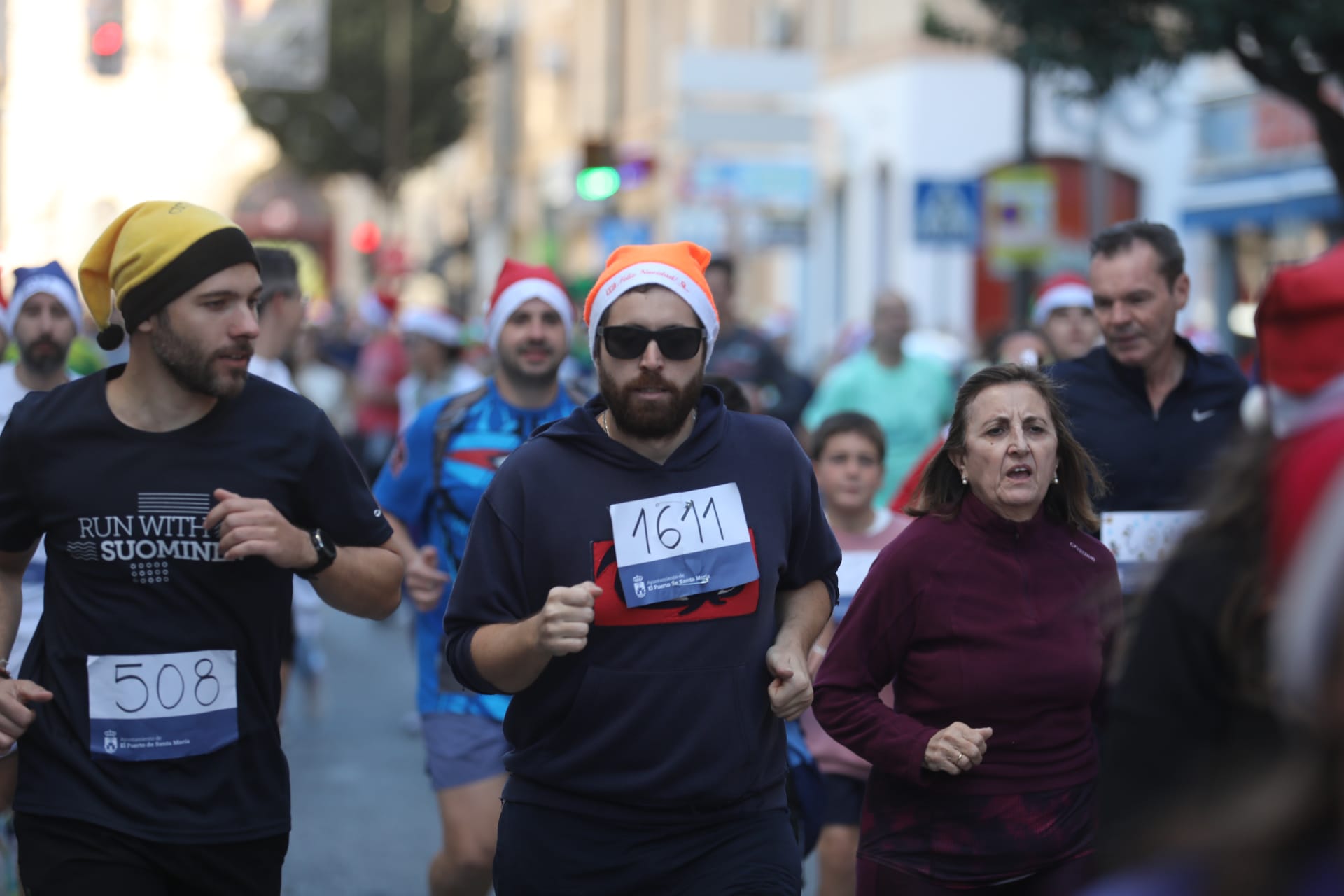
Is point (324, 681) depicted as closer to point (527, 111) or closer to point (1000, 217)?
point (1000, 217)

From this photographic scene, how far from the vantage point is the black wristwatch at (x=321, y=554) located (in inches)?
157

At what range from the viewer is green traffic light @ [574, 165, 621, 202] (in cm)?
1605

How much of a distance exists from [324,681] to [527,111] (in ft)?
144

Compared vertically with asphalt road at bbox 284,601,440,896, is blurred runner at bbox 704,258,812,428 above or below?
above

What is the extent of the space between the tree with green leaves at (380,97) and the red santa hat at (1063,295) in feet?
154

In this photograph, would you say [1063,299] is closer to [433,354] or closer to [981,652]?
[981,652]

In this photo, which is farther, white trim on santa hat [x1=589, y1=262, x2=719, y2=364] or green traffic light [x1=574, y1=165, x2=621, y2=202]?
green traffic light [x1=574, y1=165, x2=621, y2=202]

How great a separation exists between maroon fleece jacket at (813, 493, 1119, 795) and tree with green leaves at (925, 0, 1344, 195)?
7.78 m

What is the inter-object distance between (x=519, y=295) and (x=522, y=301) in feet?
0.23

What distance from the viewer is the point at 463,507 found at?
5688 mm

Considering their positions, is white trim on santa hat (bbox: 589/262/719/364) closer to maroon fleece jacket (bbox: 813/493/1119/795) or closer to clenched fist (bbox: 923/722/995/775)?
maroon fleece jacket (bbox: 813/493/1119/795)

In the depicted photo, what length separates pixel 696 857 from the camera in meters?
3.81

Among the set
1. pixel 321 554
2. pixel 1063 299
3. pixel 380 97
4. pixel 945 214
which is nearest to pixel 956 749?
pixel 321 554

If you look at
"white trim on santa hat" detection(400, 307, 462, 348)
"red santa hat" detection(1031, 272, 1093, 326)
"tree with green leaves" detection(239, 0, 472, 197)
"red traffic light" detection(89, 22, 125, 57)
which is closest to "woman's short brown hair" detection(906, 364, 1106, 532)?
"red santa hat" detection(1031, 272, 1093, 326)
